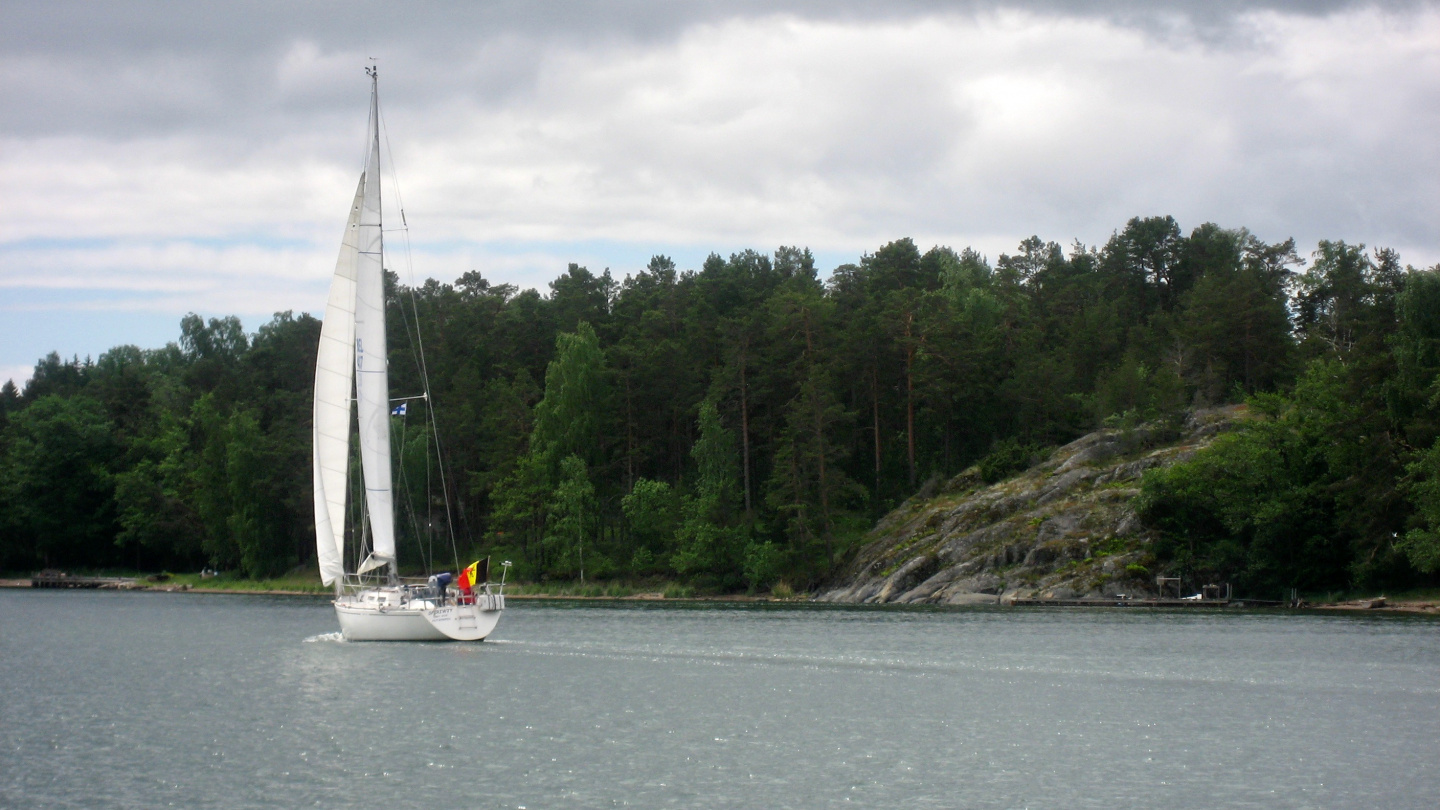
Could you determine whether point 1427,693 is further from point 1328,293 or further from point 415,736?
point 1328,293

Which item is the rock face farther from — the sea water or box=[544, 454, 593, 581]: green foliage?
box=[544, 454, 593, 581]: green foliage

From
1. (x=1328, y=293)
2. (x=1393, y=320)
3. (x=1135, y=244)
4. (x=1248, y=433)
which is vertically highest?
(x=1135, y=244)

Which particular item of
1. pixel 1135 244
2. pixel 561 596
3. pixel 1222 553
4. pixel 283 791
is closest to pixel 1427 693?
pixel 283 791

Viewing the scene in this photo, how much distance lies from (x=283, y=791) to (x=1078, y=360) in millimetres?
93864

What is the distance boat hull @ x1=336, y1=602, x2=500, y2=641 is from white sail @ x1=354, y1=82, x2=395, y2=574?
81.7 inches

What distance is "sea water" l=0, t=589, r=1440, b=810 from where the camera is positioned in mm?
24250

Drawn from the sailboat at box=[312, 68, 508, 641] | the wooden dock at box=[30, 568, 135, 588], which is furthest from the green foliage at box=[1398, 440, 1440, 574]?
the wooden dock at box=[30, 568, 135, 588]

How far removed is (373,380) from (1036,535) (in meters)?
46.2

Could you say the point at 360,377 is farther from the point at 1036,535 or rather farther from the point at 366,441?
the point at 1036,535

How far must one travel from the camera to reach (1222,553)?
76.6 meters

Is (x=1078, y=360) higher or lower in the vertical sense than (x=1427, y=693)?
higher

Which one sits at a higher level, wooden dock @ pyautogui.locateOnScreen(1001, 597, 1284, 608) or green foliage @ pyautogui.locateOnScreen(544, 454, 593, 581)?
green foliage @ pyautogui.locateOnScreen(544, 454, 593, 581)

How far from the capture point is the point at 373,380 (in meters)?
49.1

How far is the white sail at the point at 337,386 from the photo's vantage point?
48781mm
